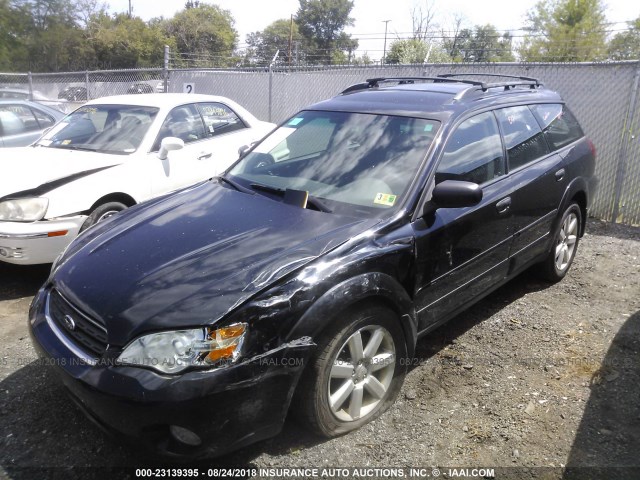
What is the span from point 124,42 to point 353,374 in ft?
158

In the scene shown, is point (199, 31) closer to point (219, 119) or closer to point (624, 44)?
point (624, 44)

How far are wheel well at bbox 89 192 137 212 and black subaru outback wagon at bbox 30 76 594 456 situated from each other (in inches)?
57.8

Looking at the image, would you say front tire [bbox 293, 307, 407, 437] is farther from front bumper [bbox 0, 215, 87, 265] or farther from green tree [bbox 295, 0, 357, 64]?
green tree [bbox 295, 0, 357, 64]

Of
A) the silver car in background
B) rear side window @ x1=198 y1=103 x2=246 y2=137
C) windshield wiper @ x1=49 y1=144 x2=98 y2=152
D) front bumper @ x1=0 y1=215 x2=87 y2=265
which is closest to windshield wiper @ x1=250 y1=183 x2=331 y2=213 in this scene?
front bumper @ x1=0 y1=215 x2=87 y2=265

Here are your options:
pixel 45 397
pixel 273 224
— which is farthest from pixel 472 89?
pixel 45 397

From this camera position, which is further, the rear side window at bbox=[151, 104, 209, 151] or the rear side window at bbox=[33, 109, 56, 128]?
the rear side window at bbox=[33, 109, 56, 128]

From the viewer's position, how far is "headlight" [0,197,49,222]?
4.45 m

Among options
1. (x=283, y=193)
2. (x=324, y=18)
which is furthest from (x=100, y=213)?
(x=324, y=18)

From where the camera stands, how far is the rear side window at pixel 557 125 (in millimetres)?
4453

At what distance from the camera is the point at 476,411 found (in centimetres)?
308

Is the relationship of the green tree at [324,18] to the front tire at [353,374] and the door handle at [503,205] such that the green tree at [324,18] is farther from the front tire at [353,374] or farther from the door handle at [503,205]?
the front tire at [353,374]

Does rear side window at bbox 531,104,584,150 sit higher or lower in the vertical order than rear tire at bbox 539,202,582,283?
higher

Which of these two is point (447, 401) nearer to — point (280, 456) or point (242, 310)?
point (280, 456)

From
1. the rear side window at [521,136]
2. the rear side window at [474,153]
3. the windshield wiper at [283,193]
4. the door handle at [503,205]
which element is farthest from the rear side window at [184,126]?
the door handle at [503,205]
